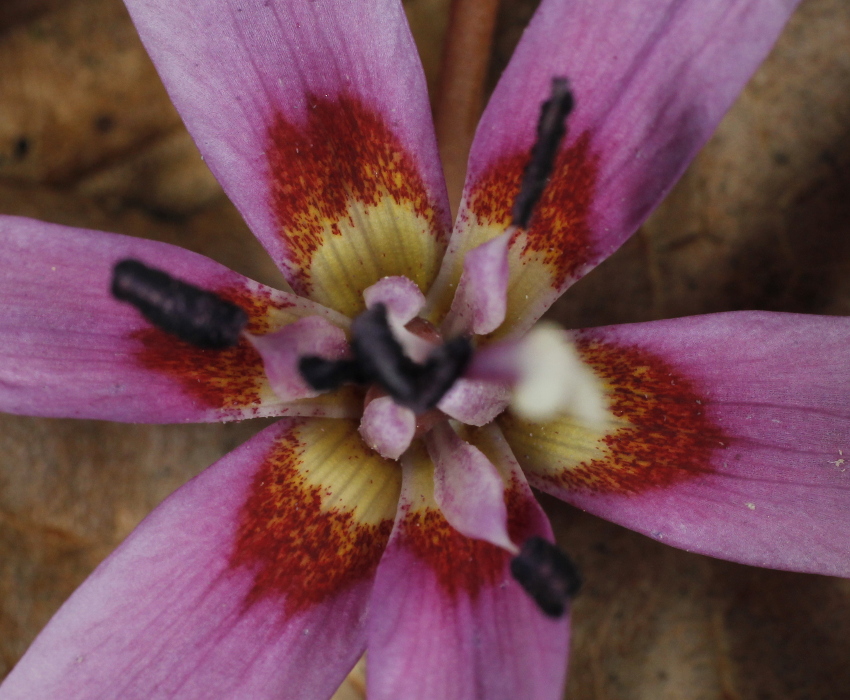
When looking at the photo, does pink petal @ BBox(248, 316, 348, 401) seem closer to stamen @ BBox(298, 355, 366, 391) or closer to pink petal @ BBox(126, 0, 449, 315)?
stamen @ BBox(298, 355, 366, 391)

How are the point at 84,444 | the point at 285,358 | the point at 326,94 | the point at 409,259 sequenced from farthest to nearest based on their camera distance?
the point at 84,444
the point at 409,259
the point at 326,94
the point at 285,358

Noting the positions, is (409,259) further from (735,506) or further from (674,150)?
(735,506)

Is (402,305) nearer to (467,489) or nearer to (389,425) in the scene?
(389,425)

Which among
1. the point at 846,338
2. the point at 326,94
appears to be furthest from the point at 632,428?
the point at 326,94

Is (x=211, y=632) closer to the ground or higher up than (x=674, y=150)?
closer to the ground

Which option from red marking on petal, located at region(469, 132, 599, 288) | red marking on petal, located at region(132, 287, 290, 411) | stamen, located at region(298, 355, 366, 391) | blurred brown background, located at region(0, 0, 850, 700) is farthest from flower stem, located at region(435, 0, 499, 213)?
stamen, located at region(298, 355, 366, 391)

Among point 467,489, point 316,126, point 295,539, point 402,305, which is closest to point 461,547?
point 467,489

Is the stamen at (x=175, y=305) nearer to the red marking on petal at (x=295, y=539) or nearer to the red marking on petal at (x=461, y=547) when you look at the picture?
the red marking on petal at (x=295, y=539)
